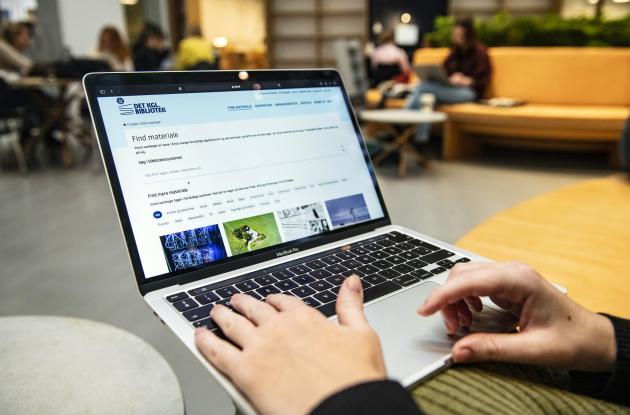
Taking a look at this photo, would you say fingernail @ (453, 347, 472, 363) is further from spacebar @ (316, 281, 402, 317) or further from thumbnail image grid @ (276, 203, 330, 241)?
thumbnail image grid @ (276, 203, 330, 241)

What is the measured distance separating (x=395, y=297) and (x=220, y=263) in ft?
0.76

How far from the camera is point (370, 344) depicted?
385 mm

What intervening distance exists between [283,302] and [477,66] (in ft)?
15.1

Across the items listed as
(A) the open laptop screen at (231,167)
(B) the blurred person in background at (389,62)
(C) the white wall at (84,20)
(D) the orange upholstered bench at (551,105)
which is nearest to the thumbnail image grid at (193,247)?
(A) the open laptop screen at (231,167)

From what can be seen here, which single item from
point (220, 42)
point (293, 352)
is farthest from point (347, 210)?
point (220, 42)

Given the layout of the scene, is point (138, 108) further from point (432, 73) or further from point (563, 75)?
point (563, 75)

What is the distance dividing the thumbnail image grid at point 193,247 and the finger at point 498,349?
0.33 meters

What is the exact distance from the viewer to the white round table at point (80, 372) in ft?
1.88

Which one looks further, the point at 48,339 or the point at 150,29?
the point at 150,29

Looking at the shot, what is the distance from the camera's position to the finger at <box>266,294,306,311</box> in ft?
1.44

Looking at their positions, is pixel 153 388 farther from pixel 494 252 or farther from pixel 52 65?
pixel 52 65

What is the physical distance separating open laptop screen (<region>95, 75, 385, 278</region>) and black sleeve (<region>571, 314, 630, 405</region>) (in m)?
0.38

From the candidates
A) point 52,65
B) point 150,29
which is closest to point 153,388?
point 52,65

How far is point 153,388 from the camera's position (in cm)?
61
